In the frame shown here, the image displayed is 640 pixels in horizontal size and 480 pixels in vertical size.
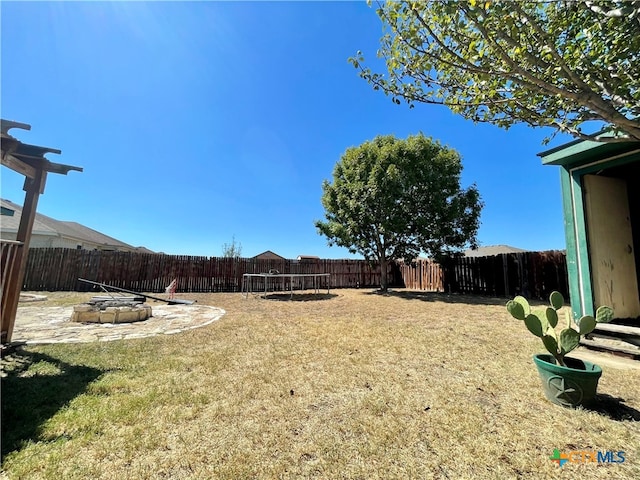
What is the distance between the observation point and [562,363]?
94.5 inches

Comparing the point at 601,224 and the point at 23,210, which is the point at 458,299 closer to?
the point at 601,224

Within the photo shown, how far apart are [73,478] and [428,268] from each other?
1488 centimetres

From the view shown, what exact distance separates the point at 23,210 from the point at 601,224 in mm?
8670

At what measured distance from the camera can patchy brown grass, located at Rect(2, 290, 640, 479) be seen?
1.52 metres

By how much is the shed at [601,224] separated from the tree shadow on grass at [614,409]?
2.42 m

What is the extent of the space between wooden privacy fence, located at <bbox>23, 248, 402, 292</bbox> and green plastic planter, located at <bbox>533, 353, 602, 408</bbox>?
41.0ft

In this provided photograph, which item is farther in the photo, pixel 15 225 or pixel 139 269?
pixel 15 225

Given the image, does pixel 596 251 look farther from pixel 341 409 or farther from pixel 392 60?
pixel 341 409

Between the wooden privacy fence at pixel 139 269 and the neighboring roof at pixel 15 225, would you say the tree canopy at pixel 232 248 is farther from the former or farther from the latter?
the wooden privacy fence at pixel 139 269

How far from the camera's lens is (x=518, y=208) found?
1683 centimetres

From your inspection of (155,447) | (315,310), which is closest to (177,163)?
(315,310)

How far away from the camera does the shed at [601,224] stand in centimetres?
417

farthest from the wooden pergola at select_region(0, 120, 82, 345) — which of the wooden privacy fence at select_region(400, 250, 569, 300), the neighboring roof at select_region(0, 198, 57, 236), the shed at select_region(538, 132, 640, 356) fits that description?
the neighboring roof at select_region(0, 198, 57, 236)

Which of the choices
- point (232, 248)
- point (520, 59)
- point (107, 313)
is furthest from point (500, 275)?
point (232, 248)
